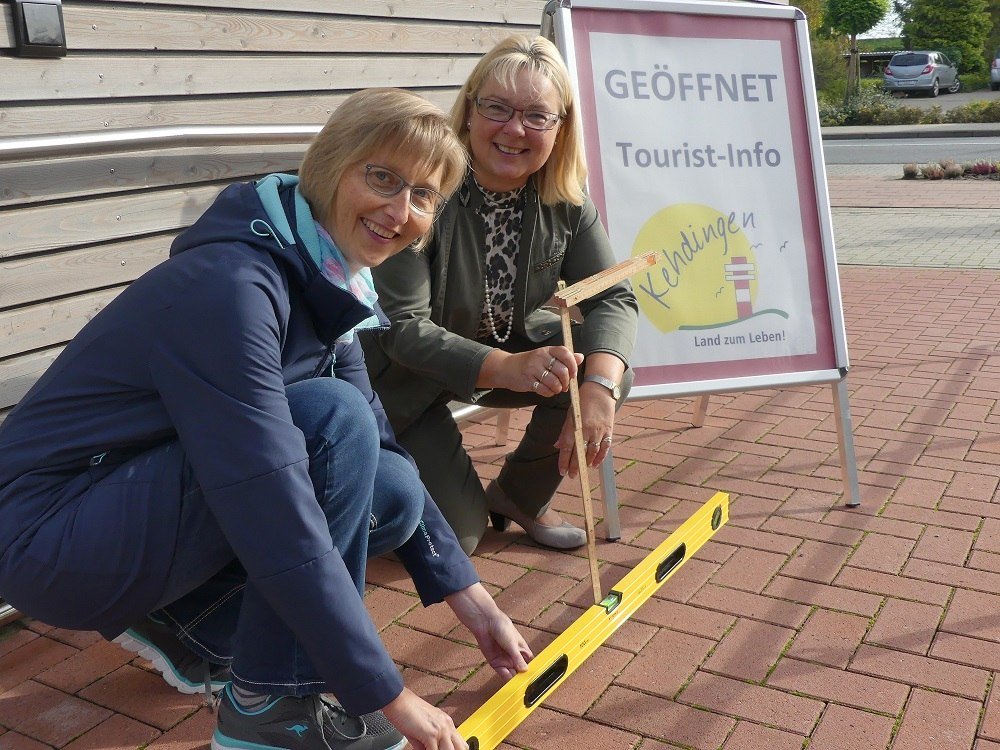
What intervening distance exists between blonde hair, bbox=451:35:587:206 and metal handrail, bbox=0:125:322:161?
0.63 metres

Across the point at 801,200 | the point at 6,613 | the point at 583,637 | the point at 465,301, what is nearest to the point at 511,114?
the point at 465,301

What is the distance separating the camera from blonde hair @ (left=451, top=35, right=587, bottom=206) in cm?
292

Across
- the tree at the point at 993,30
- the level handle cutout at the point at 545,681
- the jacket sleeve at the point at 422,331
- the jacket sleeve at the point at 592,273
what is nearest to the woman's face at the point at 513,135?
the jacket sleeve at the point at 422,331

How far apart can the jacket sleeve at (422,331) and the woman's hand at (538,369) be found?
7 centimetres

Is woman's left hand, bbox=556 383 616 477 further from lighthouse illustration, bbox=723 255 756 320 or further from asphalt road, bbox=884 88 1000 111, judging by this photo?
asphalt road, bbox=884 88 1000 111

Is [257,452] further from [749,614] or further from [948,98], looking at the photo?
[948,98]

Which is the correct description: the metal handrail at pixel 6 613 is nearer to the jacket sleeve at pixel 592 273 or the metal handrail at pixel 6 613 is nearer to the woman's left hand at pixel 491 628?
the woman's left hand at pixel 491 628

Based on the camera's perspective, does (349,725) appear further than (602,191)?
No

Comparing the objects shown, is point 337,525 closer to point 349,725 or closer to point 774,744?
point 349,725

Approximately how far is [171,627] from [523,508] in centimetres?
130

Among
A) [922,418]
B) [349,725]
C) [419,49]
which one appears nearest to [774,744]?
[349,725]

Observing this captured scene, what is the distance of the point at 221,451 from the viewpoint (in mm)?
1771

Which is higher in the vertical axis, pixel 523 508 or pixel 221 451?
pixel 221 451

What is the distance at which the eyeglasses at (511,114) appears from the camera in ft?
9.55
